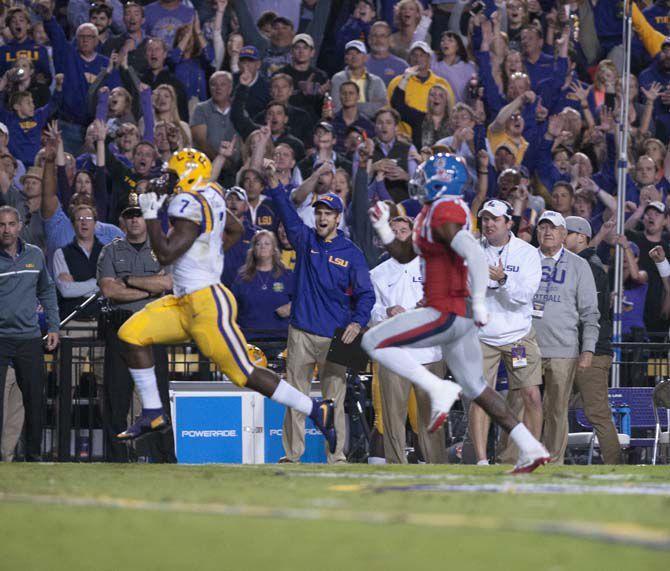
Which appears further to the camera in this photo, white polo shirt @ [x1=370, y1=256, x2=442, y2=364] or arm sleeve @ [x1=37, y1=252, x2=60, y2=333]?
white polo shirt @ [x1=370, y1=256, x2=442, y2=364]

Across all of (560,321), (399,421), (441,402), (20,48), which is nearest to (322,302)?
(399,421)

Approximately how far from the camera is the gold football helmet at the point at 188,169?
29.0 ft

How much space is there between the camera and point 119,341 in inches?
422

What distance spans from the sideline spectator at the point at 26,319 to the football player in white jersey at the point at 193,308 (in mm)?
1946

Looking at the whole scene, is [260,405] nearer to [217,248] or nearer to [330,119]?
[217,248]

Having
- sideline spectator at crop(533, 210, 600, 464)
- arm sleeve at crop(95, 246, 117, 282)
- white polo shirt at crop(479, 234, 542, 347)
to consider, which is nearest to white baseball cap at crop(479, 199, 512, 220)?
white polo shirt at crop(479, 234, 542, 347)

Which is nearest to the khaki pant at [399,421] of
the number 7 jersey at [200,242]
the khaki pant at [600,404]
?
the khaki pant at [600,404]

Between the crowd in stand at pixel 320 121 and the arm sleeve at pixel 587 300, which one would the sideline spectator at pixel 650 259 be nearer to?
the crowd in stand at pixel 320 121

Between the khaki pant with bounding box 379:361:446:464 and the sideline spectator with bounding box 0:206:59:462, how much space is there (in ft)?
9.20

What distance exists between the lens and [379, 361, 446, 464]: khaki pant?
10.7 meters

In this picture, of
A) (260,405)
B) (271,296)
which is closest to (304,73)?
(271,296)

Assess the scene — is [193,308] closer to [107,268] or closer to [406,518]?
[107,268]

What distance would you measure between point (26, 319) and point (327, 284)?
8.24ft

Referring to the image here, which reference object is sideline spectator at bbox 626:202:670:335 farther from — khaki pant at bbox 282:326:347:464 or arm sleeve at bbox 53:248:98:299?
arm sleeve at bbox 53:248:98:299
